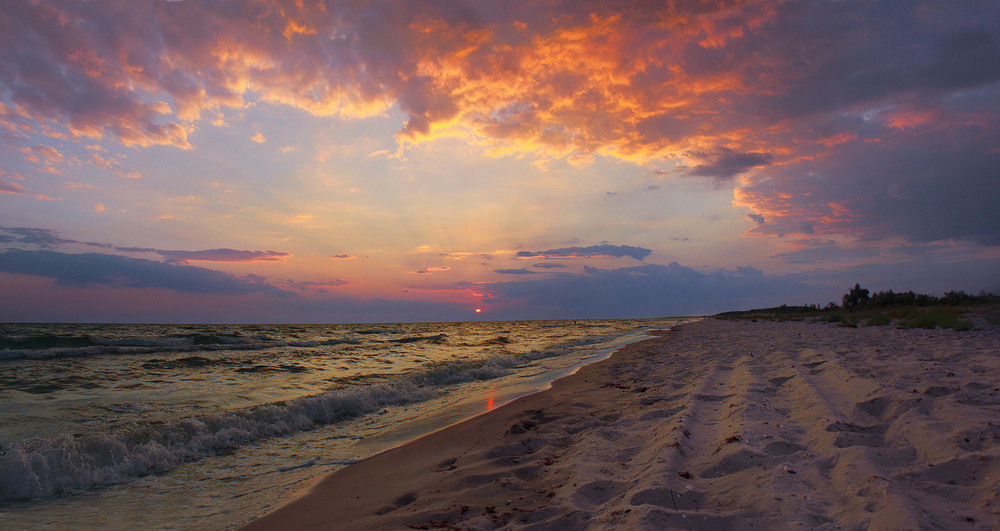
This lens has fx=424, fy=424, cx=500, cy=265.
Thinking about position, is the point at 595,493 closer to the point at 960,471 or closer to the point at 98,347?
the point at 960,471

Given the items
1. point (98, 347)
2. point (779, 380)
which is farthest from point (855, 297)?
point (98, 347)

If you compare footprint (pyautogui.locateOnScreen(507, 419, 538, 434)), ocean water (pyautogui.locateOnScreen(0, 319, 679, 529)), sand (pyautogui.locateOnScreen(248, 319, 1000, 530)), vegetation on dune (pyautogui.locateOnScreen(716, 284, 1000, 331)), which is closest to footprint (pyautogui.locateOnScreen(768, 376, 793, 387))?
sand (pyautogui.locateOnScreen(248, 319, 1000, 530))

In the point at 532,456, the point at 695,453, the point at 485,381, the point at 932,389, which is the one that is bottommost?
the point at 485,381

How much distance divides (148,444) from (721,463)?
8197 millimetres

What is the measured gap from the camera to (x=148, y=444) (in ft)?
22.2

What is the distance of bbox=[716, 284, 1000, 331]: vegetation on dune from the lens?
57.1 feet

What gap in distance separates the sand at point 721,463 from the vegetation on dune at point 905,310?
13.7m

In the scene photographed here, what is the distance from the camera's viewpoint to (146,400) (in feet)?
34.1

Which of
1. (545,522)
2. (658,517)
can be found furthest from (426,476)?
(658,517)

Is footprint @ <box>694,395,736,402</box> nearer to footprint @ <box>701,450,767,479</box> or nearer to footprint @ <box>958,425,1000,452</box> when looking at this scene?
footprint @ <box>701,450,767,479</box>

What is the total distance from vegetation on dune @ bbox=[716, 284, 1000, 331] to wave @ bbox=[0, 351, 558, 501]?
2061 centimetres

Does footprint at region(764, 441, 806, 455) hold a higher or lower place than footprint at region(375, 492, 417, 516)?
higher

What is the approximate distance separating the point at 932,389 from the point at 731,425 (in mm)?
2486

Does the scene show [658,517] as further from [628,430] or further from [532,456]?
[628,430]
